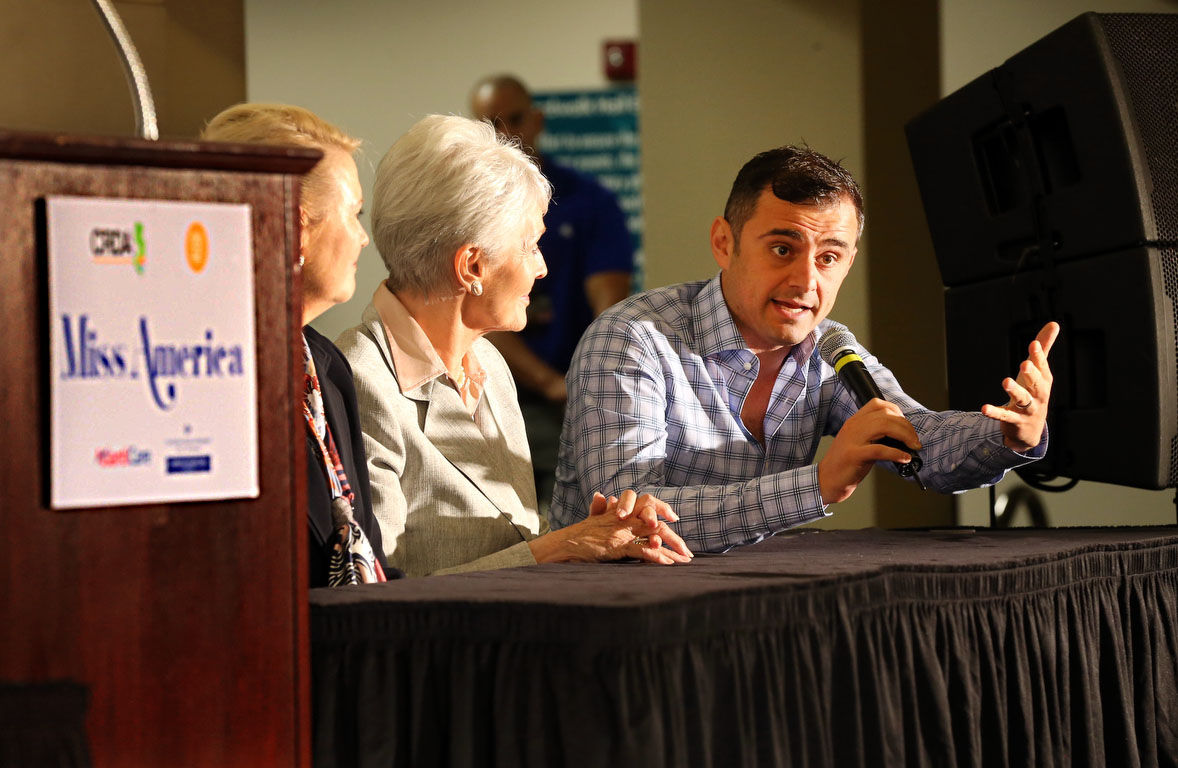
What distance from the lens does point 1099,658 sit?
134 centimetres

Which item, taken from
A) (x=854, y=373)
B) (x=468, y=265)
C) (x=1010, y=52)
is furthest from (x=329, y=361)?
(x=1010, y=52)

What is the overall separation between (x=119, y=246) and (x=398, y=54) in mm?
3846

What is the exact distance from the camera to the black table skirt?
37.2 inches

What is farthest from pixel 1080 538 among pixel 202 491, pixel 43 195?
pixel 43 195

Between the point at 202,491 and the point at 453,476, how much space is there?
0.76 m

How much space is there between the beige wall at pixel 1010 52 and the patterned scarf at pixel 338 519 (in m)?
2.71

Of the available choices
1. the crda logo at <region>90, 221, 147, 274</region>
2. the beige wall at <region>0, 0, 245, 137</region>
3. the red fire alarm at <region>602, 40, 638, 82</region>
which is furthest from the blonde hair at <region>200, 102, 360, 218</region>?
the red fire alarm at <region>602, 40, 638, 82</region>

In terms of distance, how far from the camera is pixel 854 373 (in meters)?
1.61

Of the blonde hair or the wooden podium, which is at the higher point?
the blonde hair

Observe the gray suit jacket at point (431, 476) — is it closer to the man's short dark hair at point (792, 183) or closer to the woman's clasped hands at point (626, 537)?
the woman's clasped hands at point (626, 537)

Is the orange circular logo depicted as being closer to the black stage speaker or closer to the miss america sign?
the miss america sign

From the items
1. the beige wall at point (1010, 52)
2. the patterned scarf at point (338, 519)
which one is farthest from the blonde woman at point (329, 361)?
the beige wall at point (1010, 52)

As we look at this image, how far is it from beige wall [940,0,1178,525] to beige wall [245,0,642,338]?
1403 millimetres

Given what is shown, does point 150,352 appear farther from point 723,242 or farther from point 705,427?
point 723,242
